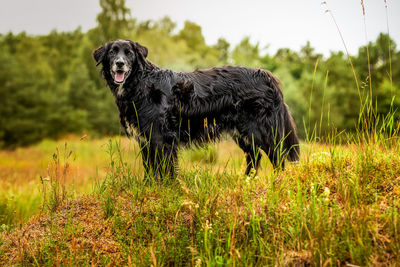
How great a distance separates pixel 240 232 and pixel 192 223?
16.4 inches

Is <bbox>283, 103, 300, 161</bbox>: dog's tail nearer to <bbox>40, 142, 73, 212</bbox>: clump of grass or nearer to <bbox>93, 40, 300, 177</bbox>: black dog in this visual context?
<bbox>93, 40, 300, 177</bbox>: black dog

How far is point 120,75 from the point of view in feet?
14.9

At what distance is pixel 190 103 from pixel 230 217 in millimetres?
2527

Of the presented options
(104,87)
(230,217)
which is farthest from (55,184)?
(104,87)

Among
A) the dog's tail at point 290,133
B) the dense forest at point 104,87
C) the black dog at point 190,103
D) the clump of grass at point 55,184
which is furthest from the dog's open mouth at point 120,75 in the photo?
the dense forest at point 104,87

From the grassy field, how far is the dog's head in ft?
4.36

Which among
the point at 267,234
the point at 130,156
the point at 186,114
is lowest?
the point at 267,234

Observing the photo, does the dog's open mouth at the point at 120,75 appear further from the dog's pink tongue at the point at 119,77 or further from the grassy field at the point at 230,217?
the grassy field at the point at 230,217

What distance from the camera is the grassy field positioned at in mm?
2201

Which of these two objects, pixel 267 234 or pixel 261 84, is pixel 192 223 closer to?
pixel 267 234

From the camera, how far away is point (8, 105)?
22.6 metres

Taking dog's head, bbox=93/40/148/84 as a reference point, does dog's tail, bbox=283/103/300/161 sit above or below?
below

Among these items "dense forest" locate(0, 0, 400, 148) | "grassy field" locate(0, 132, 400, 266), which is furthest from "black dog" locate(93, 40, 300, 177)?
"dense forest" locate(0, 0, 400, 148)

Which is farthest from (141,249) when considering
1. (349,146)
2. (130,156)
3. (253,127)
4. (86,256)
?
(253,127)
